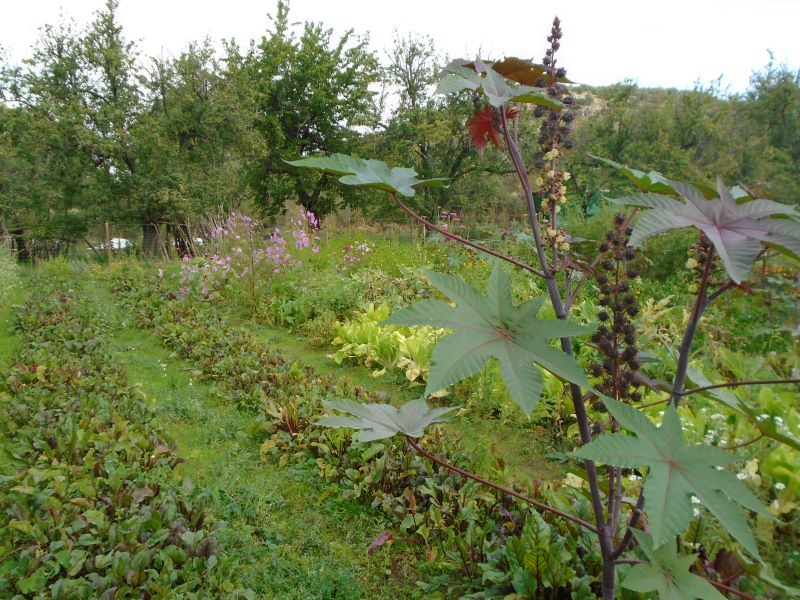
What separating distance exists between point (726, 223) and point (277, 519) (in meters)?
2.76

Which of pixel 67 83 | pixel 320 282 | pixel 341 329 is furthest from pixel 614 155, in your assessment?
pixel 67 83

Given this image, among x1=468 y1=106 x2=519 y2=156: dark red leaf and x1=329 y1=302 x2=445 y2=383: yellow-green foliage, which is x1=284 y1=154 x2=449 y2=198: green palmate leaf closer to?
x1=468 y1=106 x2=519 y2=156: dark red leaf

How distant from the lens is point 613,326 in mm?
1276

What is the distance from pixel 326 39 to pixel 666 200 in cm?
2112

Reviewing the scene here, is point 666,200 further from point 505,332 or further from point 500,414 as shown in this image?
point 500,414

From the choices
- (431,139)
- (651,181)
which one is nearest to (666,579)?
(651,181)

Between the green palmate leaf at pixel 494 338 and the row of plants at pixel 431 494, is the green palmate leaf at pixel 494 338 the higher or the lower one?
the higher one

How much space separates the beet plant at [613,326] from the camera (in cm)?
85

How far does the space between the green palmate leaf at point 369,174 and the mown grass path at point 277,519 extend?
1.98 m

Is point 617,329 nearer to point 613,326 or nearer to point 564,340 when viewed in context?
point 613,326

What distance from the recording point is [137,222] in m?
18.0

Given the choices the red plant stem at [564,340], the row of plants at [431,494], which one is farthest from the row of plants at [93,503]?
the red plant stem at [564,340]

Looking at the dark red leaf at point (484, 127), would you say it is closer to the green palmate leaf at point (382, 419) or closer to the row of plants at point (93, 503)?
the green palmate leaf at point (382, 419)

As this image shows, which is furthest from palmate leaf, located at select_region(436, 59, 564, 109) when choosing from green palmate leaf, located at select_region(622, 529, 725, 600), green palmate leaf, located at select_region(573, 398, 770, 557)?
green palmate leaf, located at select_region(622, 529, 725, 600)
